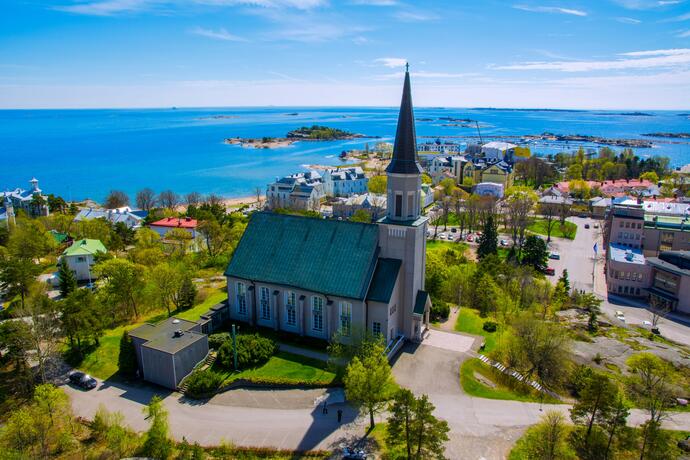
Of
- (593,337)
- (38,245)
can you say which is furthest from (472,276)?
(38,245)

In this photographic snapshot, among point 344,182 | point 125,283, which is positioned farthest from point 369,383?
point 344,182

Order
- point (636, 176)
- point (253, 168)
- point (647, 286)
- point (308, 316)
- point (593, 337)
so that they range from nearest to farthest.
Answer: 1. point (308, 316)
2. point (593, 337)
3. point (647, 286)
4. point (636, 176)
5. point (253, 168)

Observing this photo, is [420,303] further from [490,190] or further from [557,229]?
[490,190]

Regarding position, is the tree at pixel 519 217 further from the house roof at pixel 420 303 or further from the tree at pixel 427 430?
the tree at pixel 427 430

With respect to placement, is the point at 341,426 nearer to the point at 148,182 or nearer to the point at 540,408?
the point at 540,408

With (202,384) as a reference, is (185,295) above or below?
above

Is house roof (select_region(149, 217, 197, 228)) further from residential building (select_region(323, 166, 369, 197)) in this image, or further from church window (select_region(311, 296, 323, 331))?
residential building (select_region(323, 166, 369, 197))
